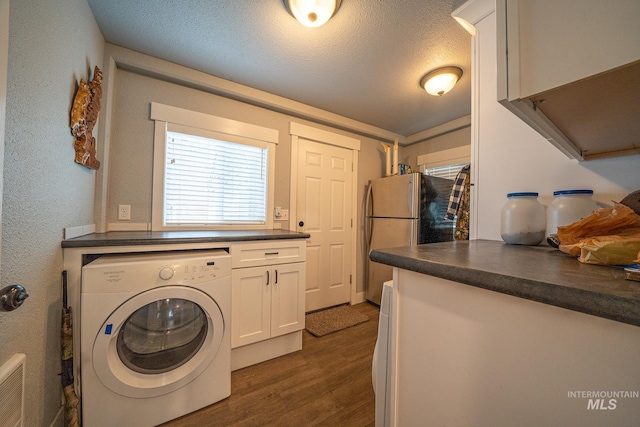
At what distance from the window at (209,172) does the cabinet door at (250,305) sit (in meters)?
0.73

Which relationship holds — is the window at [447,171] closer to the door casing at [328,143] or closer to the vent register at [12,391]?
the door casing at [328,143]

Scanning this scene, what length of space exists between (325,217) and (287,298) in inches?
47.2

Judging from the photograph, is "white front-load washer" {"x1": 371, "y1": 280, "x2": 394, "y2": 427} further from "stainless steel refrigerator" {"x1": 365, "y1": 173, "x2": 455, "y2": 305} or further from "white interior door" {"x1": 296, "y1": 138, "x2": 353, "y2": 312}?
"white interior door" {"x1": 296, "y1": 138, "x2": 353, "y2": 312}

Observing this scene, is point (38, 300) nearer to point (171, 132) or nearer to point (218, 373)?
point (218, 373)

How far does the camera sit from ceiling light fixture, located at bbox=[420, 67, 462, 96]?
1851 mm

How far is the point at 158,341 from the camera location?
1.30 metres

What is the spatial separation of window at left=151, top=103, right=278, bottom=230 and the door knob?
1.25 m

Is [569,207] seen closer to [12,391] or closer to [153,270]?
[153,270]

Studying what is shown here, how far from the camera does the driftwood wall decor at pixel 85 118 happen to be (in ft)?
3.92

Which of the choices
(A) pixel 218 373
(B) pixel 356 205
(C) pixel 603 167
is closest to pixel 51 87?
(A) pixel 218 373

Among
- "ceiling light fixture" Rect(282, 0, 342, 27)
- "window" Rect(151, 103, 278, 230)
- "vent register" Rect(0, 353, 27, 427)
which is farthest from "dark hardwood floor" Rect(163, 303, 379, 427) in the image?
"ceiling light fixture" Rect(282, 0, 342, 27)

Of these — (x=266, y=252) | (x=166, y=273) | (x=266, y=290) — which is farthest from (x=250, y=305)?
(x=166, y=273)

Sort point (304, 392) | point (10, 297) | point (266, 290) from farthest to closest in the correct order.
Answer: point (266, 290), point (304, 392), point (10, 297)

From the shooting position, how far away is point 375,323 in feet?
7.64
